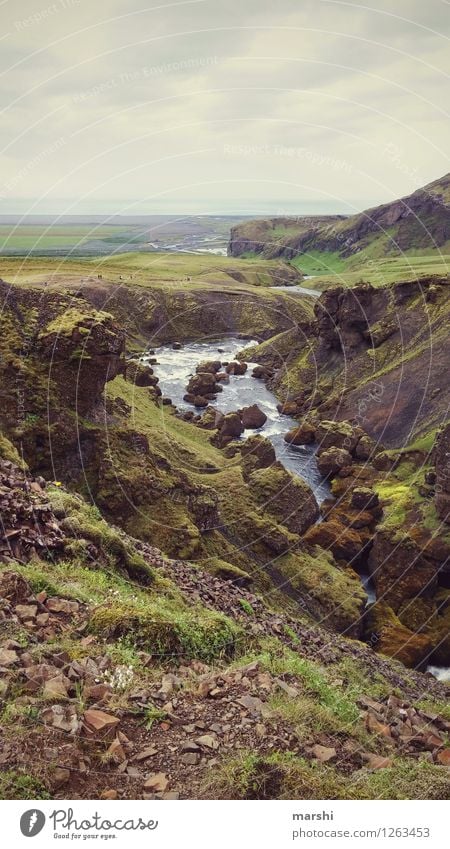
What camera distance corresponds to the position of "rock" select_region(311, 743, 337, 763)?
336 inches

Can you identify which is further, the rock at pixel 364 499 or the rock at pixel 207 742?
the rock at pixel 364 499

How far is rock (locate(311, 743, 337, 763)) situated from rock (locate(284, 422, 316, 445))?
50289 mm

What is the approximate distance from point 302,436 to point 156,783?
52279mm

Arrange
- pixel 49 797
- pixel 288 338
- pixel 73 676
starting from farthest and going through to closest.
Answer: pixel 288 338
pixel 73 676
pixel 49 797

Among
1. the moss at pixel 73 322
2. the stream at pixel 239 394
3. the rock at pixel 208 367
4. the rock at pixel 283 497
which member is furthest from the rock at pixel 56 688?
the rock at pixel 208 367

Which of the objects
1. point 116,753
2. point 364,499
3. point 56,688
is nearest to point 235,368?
point 364,499

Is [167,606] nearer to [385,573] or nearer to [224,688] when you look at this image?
→ [224,688]

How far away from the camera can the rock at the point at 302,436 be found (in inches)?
2309

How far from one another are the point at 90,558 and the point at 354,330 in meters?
66.4

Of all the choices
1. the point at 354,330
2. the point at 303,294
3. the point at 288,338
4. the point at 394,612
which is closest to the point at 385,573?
the point at 394,612

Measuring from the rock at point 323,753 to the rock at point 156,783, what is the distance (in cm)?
240

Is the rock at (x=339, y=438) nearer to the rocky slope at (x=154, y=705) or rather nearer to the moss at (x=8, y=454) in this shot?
the moss at (x=8, y=454)

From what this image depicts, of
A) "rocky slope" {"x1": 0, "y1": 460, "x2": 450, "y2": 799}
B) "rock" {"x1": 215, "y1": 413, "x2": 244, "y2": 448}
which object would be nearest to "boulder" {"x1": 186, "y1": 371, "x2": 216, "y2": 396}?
"rock" {"x1": 215, "y1": 413, "x2": 244, "y2": 448}

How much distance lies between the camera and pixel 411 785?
861cm
